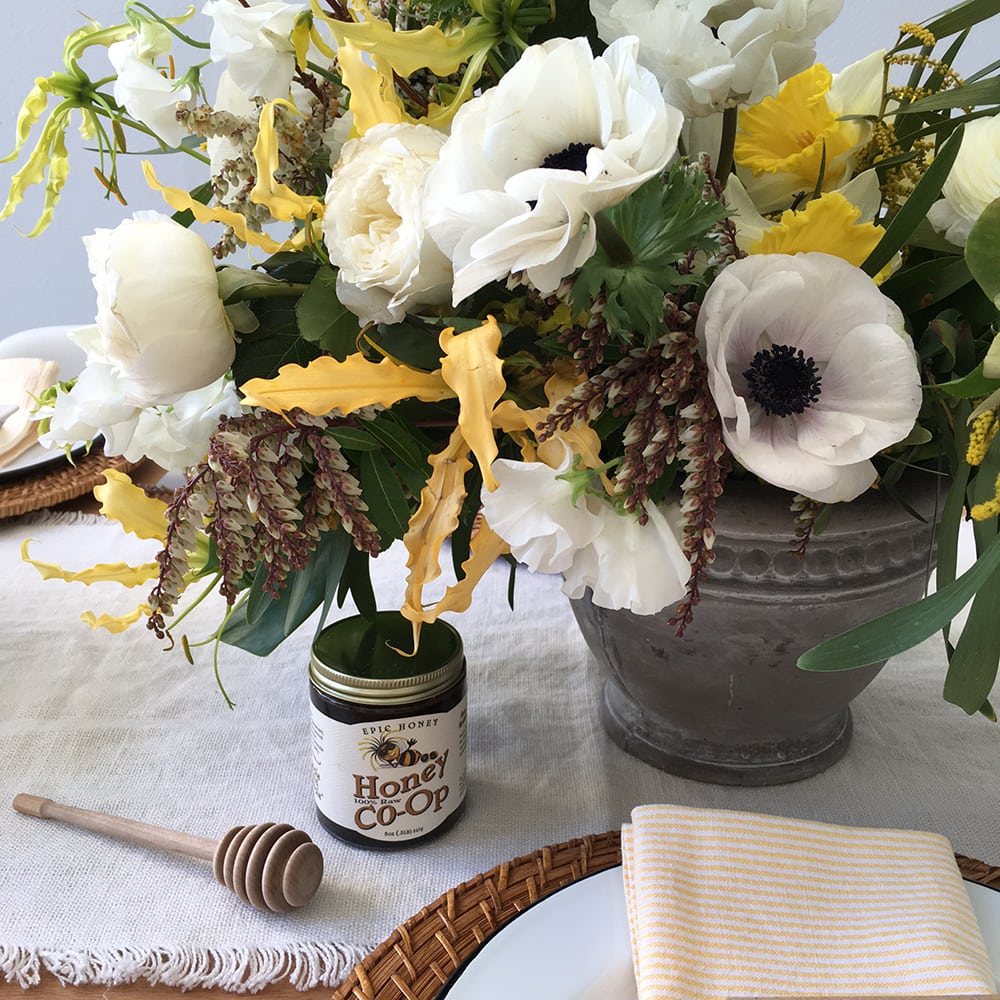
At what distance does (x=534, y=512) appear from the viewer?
39 centimetres

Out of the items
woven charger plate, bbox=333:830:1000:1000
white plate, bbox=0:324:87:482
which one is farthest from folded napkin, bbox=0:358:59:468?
woven charger plate, bbox=333:830:1000:1000

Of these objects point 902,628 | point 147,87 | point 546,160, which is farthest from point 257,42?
point 902,628

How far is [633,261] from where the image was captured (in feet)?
1.22

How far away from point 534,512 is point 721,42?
0.62 ft

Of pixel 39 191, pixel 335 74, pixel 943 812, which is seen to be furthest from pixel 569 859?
pixel 39 191

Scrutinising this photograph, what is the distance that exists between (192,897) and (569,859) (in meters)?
0.19

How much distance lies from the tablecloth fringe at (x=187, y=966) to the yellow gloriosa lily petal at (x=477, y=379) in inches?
10.2

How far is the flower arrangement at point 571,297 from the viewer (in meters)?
0.37

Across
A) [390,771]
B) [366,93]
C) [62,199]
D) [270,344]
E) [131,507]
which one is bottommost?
[62,199]

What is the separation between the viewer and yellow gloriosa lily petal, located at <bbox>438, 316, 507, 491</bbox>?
14.4 inches

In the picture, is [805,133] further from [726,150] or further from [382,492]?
[382,492]

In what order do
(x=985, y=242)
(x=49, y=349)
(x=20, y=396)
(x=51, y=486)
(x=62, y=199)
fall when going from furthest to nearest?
(x=62, y=199) < (x=49, y=349) < (x=20, y=396) < (x=51, y=486) < (x=985, y=242)

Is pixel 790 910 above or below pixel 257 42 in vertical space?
below

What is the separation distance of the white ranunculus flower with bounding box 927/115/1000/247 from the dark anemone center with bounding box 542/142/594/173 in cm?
15
